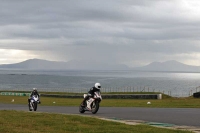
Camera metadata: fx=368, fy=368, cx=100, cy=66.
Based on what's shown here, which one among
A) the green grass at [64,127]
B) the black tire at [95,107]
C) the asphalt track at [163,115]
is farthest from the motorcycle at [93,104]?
the green grass at [64,127]

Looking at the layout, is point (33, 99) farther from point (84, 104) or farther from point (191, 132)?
point (191, 132)

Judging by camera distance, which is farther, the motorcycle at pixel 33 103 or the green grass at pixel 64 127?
the motorcycle at pixel 33 103

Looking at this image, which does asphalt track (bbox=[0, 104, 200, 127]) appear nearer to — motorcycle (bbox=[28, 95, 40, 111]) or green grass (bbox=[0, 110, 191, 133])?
green grass (bbox=[0, 110, 191, 133])

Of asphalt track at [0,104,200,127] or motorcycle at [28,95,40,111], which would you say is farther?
motorcycle at [28,95,40,111]

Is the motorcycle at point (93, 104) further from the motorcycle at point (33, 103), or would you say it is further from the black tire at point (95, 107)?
the motorcycle at point (33, 103)

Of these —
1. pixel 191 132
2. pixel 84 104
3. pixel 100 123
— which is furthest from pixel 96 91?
pixel 191 132

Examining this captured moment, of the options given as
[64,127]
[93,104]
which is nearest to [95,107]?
[93,104]

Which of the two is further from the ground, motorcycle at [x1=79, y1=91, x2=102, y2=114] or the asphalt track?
motorcycle at [x1=79, y1=91, x2=102, y2=114]

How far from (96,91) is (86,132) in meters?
8.12

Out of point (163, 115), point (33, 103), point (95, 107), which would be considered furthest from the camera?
point (33, 103)

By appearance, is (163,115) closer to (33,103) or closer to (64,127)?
(64,127)

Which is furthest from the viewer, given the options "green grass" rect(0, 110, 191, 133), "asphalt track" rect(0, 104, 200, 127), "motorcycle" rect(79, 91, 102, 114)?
"motorcycle" rect(79, 91, 102, 114)

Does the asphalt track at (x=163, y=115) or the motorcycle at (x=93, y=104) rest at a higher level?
the motorcycle at (x=93, y=104)

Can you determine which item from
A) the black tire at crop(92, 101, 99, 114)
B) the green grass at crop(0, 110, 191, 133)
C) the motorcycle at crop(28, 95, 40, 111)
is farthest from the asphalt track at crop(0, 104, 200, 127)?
the motorcycle at crop(28, 95, 40, 111)
